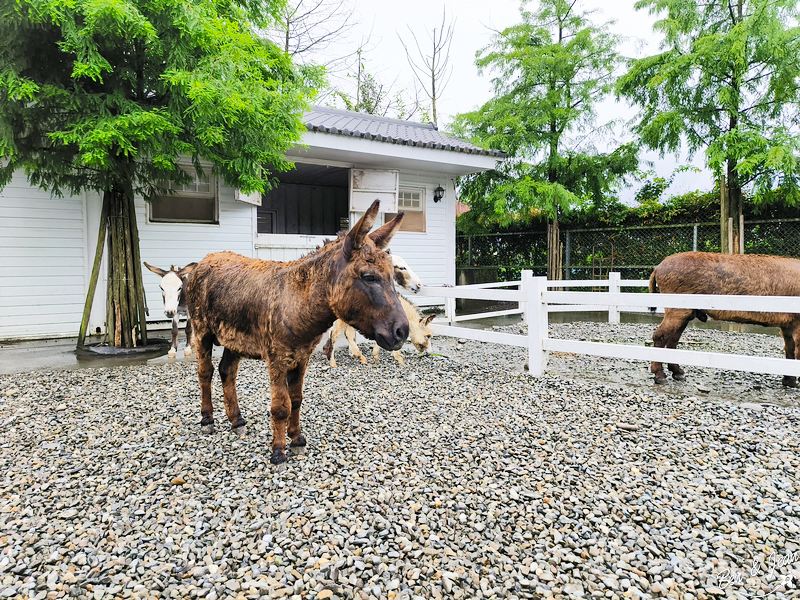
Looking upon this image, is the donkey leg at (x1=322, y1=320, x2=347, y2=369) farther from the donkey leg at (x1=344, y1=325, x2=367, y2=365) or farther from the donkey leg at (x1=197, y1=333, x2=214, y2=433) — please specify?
the donkey leg at (x1=197, y1=333, x2=214, y2=433)

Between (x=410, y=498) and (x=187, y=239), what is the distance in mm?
7741

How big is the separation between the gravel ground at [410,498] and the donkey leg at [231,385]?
4.8 inches

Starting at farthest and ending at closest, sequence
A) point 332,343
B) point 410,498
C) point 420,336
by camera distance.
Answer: point 420,336 < point 332,343 < point 410,498

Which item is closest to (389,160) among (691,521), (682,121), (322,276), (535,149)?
(535,149)

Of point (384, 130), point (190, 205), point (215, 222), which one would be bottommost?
point (215, 222)

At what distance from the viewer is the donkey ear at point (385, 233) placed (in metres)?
2.48

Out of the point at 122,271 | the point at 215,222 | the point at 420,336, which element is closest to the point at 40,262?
the point at 122,271

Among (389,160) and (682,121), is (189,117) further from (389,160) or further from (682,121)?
(682,121)

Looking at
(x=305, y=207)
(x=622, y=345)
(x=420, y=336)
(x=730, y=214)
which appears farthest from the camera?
(x=305, y=207)

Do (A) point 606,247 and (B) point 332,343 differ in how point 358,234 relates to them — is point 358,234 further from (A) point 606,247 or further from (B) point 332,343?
(A) point 606,247

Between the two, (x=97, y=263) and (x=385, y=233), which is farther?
(x=97, y=263)

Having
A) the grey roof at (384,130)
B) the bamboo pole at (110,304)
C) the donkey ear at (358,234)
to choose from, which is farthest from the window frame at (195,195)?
the donkey ear at (358,234)

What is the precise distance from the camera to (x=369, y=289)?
94.6 inches

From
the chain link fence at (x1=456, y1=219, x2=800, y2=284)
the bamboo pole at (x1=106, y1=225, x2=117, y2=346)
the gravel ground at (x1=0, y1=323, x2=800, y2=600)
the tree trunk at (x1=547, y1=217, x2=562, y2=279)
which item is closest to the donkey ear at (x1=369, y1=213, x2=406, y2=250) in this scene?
the gravel ground at (x1=0, y1=323, x2=800, y2=600)
